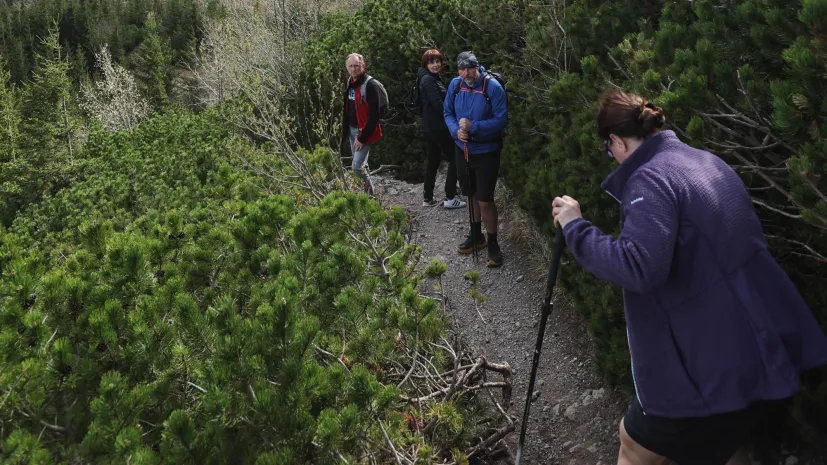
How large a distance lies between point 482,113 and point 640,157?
3386 mm

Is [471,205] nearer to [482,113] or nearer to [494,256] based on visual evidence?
[494,256]

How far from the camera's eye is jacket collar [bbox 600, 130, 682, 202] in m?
1.97

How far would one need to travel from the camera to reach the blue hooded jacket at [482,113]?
17.1 feet

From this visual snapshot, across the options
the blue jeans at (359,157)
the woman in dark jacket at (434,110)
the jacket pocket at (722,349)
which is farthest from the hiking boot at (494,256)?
the jacket pocket at (722,349)

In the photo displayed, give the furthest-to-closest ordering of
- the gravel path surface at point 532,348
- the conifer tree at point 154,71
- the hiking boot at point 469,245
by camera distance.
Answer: the conifer tree at point 154,71
the hiking boot at point 469,245
the gravel path surface at point 532,348

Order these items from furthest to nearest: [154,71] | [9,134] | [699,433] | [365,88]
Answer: [154,71] → [9,134] → [365,88] → [699,433]

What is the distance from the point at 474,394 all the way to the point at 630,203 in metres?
2.16

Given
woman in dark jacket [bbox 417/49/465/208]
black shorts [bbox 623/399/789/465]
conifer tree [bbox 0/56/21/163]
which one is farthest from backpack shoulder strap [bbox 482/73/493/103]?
conifer tree [bbox 0/56/21/163]

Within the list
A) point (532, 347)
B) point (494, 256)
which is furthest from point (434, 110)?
point (532, 347)

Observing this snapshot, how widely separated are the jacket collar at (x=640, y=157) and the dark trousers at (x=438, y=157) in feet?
15.4

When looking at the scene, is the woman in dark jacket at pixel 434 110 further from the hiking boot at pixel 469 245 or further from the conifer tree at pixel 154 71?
the conifer tree at pixel 154 71

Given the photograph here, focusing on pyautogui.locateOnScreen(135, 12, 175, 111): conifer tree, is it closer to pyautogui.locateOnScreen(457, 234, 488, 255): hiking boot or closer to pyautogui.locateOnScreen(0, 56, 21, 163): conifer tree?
pyautogui.locateOnScreen(0, 56, 21, 163): conifer tree

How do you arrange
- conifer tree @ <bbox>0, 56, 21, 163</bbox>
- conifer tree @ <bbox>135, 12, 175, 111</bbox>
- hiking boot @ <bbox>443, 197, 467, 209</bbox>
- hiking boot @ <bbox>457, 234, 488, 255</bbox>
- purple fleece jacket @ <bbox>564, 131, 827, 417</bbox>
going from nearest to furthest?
purple fleece jacket @ <bbox>564, 131, 827, 417</bbox> → hiking boot @ <bbox>457, 234, 488, 255</bbox> → hiking boot @ <bbox>443, 197, 467, 209</bbox> → conifer tree @ <bbox>0, 56, 21, 163</bbox> → conifer tree @ <bbox>135, 12, 175, 111</bbox>

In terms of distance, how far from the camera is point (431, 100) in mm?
6625
